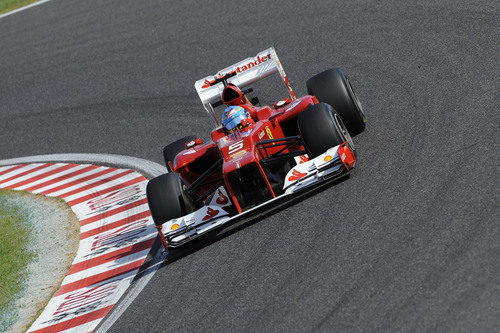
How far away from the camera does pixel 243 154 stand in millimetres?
9695

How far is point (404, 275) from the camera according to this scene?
7113 mm

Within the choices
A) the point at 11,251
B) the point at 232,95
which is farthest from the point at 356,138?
the point at 11,251

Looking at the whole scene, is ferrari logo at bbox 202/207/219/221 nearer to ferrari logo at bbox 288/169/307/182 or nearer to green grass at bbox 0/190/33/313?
ferrari logo at bbox 288/169/307/182

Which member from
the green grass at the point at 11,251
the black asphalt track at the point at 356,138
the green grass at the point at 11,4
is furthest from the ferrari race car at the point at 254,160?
the green grass at the point at 11,4

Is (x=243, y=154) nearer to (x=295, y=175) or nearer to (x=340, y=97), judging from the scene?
(x=295, y=175)

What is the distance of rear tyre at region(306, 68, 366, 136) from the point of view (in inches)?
437

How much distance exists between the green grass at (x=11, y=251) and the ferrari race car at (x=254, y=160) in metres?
2.06

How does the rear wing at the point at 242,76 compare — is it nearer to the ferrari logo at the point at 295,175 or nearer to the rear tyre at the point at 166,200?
the rear tyre at the point at 166,200

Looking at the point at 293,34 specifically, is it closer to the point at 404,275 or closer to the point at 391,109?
the point at 391,109

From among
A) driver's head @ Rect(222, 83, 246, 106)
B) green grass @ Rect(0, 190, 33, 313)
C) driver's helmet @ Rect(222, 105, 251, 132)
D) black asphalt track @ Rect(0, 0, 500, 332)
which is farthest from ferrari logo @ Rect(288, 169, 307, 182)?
green grass @ Rect(0, 190, 33, 313)

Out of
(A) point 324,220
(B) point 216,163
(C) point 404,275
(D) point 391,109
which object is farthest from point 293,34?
(C) point 404,275

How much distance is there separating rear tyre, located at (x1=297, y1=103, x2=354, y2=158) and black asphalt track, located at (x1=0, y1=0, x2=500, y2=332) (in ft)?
1.60

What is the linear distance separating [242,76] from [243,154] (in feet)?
7.86

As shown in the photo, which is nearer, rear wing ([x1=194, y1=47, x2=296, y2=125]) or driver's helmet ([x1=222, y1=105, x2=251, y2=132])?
driver's helmet ([x1=222, y1=105, x2=251, y2=132])
